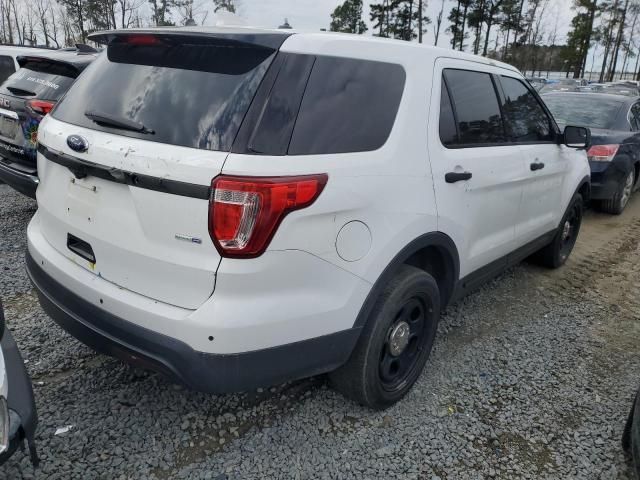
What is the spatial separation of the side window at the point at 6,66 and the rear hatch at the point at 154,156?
635 centimetres

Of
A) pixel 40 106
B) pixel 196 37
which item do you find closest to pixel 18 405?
pixel 196 37

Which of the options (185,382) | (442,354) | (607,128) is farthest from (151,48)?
(607,128)

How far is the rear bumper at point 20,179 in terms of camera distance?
4.48 m

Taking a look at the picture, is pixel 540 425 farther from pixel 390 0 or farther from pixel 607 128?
pixel 390 0

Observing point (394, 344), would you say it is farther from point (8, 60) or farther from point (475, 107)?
point (8, 60)

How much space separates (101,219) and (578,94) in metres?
7.88

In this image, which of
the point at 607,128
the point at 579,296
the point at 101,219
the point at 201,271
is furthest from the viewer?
the point at 607,128

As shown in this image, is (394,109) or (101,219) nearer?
(101,219)

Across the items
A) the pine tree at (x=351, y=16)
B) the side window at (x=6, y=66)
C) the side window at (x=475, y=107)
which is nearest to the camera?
the side window at (x=475, y=107)

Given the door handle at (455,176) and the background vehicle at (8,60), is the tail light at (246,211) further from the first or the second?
the background vehicle at (8,60)

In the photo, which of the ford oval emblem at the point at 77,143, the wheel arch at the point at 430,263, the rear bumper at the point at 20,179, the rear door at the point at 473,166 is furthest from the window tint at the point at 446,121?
the rear bumper at the point at 20,179

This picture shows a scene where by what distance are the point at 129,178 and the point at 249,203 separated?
0.53 meters

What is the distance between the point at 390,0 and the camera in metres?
43.4

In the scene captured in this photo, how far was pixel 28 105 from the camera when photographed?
482 centimetres
